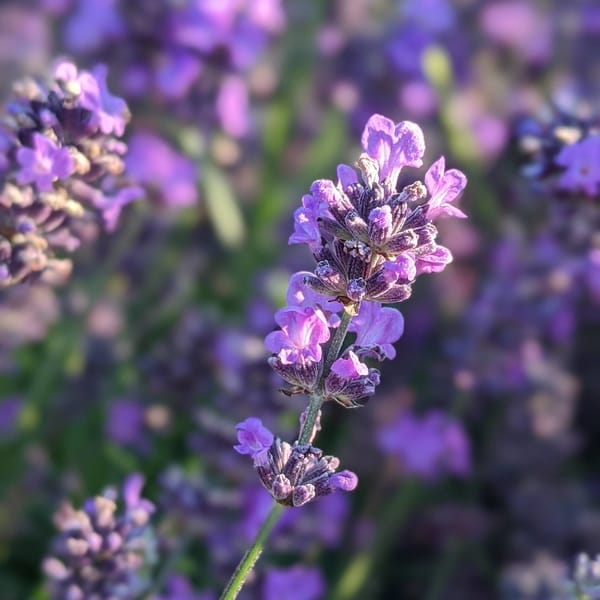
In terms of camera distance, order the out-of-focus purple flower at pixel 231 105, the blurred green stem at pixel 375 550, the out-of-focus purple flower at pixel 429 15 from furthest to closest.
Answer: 1. the out-of-focus purple flower at pixel 429 15
2. the out-of-focus purple flower at pixel 231 105
3. the blurred green stem at pixel 375 550

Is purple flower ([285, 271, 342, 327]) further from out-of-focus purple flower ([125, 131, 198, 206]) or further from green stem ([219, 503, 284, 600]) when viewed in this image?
out-of-focus purple flower ([125, 131, 198, 206])

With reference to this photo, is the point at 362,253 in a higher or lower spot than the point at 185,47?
lower

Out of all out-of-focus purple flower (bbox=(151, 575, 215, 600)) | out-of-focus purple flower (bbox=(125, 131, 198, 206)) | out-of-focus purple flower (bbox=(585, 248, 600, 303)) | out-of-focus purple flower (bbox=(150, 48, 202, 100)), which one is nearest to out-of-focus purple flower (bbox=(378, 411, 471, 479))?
out-of-focus purple flower (bbox=(585, 248, 600, 303))

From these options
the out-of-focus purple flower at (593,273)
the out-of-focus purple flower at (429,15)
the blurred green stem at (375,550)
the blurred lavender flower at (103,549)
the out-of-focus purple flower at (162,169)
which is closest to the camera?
the blurred lavender flower at (103,549)

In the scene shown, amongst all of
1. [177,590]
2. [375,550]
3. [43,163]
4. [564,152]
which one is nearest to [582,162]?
[564,152]

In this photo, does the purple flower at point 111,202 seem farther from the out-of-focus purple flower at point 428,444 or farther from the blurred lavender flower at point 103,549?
the out-of-focus purple flower at point 428,444

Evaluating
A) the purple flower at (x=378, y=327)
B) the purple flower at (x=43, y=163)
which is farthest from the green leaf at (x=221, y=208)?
the purple flower at (x=378, y=327)

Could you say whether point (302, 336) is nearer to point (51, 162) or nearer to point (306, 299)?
point (306, 299)
